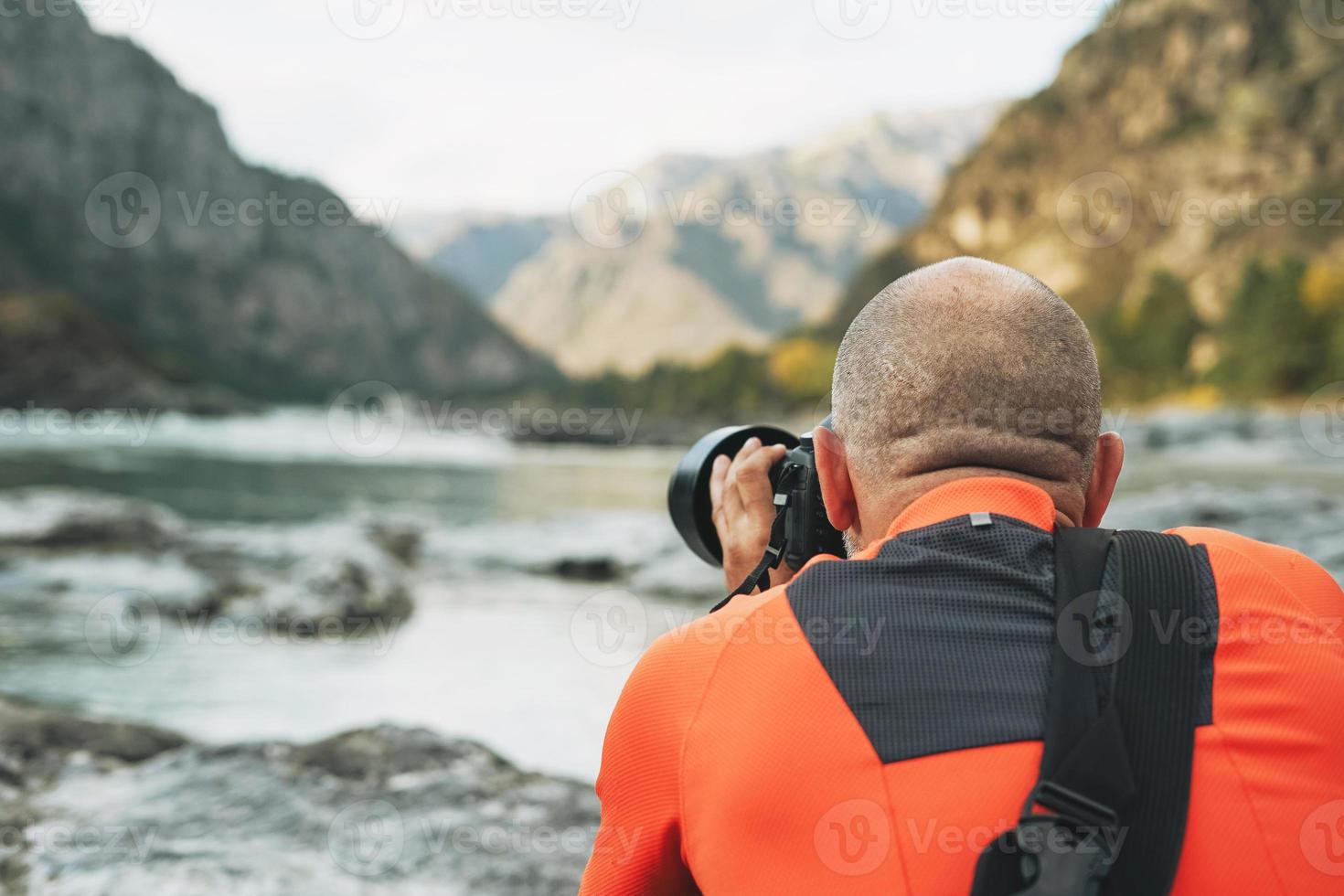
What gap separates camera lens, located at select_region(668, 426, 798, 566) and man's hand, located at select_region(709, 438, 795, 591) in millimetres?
73

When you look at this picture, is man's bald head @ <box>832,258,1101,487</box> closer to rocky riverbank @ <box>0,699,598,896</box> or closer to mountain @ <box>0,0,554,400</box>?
rocky riverbank @ <box>0,699,598,896</box>

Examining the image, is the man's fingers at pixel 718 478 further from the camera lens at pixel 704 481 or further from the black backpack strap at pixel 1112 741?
the black backpack strap at pixel 1112 741

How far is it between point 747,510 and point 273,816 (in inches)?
104

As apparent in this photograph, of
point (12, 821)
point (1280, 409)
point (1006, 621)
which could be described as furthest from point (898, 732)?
point (1280, 409)

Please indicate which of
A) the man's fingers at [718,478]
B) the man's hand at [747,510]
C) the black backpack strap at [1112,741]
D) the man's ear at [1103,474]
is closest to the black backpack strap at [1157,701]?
the black backpack strap at [1112,741]

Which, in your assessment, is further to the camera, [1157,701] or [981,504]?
[981,504]

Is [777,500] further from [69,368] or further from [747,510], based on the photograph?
[69,368]

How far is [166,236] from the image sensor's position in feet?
426

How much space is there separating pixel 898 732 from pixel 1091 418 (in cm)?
52

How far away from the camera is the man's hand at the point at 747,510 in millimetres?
1646

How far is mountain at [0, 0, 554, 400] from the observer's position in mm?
114000

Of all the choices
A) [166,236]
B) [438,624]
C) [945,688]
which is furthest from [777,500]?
[166,236]

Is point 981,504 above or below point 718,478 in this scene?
above

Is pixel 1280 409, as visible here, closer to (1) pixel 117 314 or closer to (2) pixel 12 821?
(2) pixel 12 821
